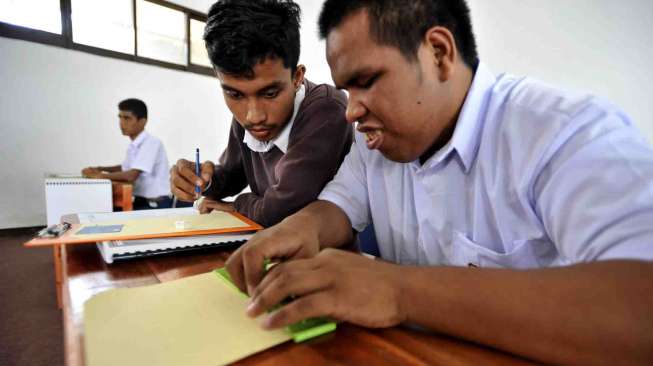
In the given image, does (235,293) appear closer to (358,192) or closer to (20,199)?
(358,192)

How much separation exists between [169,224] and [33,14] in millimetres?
3555

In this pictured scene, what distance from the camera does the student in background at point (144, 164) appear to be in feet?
9.46

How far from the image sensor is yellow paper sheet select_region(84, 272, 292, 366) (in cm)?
35

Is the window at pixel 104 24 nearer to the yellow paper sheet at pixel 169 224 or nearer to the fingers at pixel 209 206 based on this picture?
the fingers at pixel 209 206

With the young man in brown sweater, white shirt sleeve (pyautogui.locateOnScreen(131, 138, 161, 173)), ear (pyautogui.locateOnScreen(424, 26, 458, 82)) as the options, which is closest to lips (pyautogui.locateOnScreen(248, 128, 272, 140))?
the young man in brown sweater

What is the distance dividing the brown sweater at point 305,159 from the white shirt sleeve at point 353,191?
130mm

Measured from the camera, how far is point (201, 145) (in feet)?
14.5

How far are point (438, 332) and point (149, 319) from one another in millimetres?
348

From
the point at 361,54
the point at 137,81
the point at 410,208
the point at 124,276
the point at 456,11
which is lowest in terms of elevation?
the point at 124,276

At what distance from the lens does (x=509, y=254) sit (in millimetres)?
589

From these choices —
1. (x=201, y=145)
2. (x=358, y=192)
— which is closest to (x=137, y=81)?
(x=201, y=145)

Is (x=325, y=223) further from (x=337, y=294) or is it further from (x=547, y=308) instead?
(x=547, y=308)

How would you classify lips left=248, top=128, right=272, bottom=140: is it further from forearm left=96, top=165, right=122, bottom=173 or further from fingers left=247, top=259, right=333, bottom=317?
forearm left=96, top=165, right=122, bottom=173

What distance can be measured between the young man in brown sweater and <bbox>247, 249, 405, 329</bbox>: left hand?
0.55 m
